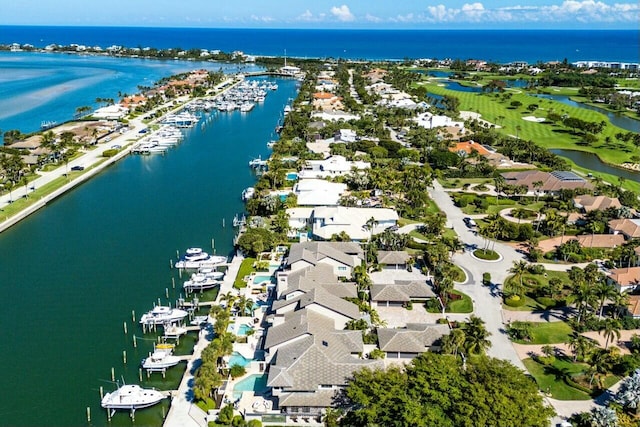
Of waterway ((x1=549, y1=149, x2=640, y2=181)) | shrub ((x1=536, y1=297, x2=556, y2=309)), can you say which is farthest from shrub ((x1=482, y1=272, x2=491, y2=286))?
waterway ((x1=549, y1=149, x2=640, y2=181))

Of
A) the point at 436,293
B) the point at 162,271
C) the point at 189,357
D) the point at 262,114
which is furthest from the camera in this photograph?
the point at 262,114

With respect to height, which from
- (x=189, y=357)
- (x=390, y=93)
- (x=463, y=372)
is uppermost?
(x=390, y=93)

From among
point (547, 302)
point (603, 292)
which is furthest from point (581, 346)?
point (547, 302)

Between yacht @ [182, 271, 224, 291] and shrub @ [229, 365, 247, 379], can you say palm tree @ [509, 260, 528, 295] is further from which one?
yacht @ [182, 271, 224, 291]

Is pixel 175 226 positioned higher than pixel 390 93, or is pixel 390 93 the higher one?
pixel 390 93

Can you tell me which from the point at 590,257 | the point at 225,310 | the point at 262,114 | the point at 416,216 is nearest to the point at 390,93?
the point at 262,114

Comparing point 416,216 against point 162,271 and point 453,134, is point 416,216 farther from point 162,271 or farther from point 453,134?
point 453,134

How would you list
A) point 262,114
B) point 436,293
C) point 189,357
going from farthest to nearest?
point 262,114
point 436,293
point 189,357

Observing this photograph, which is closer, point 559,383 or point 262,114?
point 559,383
